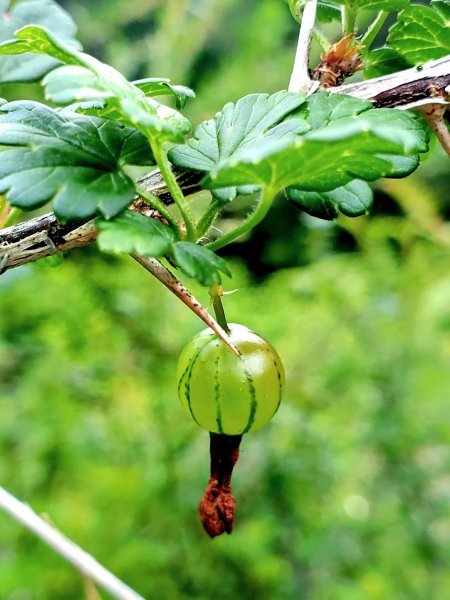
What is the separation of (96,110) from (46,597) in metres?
0.88

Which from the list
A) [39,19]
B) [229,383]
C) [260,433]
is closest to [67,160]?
[229,383]

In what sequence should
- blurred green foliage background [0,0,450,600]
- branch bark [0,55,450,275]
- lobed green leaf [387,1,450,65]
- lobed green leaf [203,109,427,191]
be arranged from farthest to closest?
blurred green foliage background [0,0,450,600]
lobed green leaf [387,1,450,65]
branch bark [0,55,450,275]
lobed green leaf [203,109,427,191]

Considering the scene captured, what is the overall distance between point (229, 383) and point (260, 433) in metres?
0.99

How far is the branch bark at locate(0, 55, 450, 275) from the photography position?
0.41 meters

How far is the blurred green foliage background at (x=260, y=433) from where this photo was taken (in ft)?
3.97

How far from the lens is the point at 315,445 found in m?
1.43

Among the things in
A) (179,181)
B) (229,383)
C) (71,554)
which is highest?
(179,181)

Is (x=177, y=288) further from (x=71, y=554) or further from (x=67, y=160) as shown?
(x=71, y=554)

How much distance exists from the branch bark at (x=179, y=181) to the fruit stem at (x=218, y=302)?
0.21 ft

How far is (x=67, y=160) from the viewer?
0.40m

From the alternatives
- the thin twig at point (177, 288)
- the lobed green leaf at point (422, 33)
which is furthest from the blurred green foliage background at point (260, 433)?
the thin twig at point (177, 288)

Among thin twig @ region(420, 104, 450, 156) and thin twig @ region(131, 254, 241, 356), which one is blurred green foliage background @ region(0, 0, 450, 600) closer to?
thin twig @ region(420, 104, 450, 156)

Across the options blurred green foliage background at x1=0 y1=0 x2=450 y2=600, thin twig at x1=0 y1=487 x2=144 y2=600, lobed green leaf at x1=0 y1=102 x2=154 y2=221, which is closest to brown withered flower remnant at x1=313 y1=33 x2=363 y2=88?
lobed green leaf at x1=0 y1=102 x2=154 y2=221

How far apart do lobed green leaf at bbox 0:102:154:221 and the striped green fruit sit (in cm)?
12
